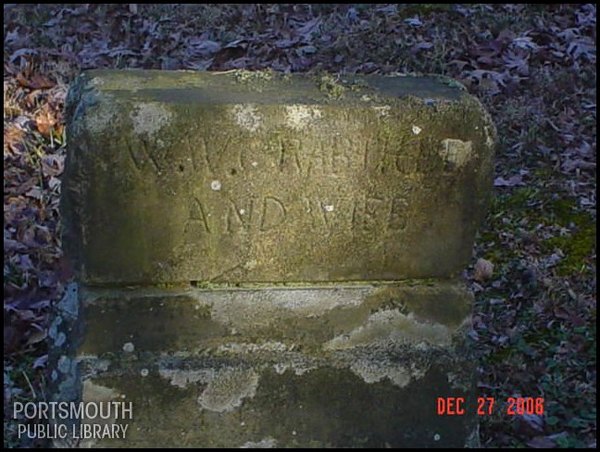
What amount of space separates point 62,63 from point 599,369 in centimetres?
437

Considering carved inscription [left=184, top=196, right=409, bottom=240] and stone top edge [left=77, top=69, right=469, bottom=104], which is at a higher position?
stone top edge [left=77, top=69, right=469, bottom=104]

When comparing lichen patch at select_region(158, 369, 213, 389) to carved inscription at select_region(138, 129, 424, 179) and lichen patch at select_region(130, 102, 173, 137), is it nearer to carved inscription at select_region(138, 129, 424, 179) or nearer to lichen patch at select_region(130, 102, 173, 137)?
carved inscription at select_region(138, 129, 424, 179)

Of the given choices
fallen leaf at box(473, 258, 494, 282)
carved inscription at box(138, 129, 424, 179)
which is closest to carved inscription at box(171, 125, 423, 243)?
carved inscription at box(138, 129, 424, 179)

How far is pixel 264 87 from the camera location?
3312 mm

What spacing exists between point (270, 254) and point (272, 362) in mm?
366

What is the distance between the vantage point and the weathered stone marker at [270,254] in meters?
3.07

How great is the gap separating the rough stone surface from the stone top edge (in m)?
0.01

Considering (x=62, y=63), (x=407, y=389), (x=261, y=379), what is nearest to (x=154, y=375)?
(x=261, y=379)

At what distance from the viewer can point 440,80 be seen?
344 centimetres

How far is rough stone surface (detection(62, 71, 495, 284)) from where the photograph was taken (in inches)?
119

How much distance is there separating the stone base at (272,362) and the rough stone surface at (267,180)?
0.09 meters
